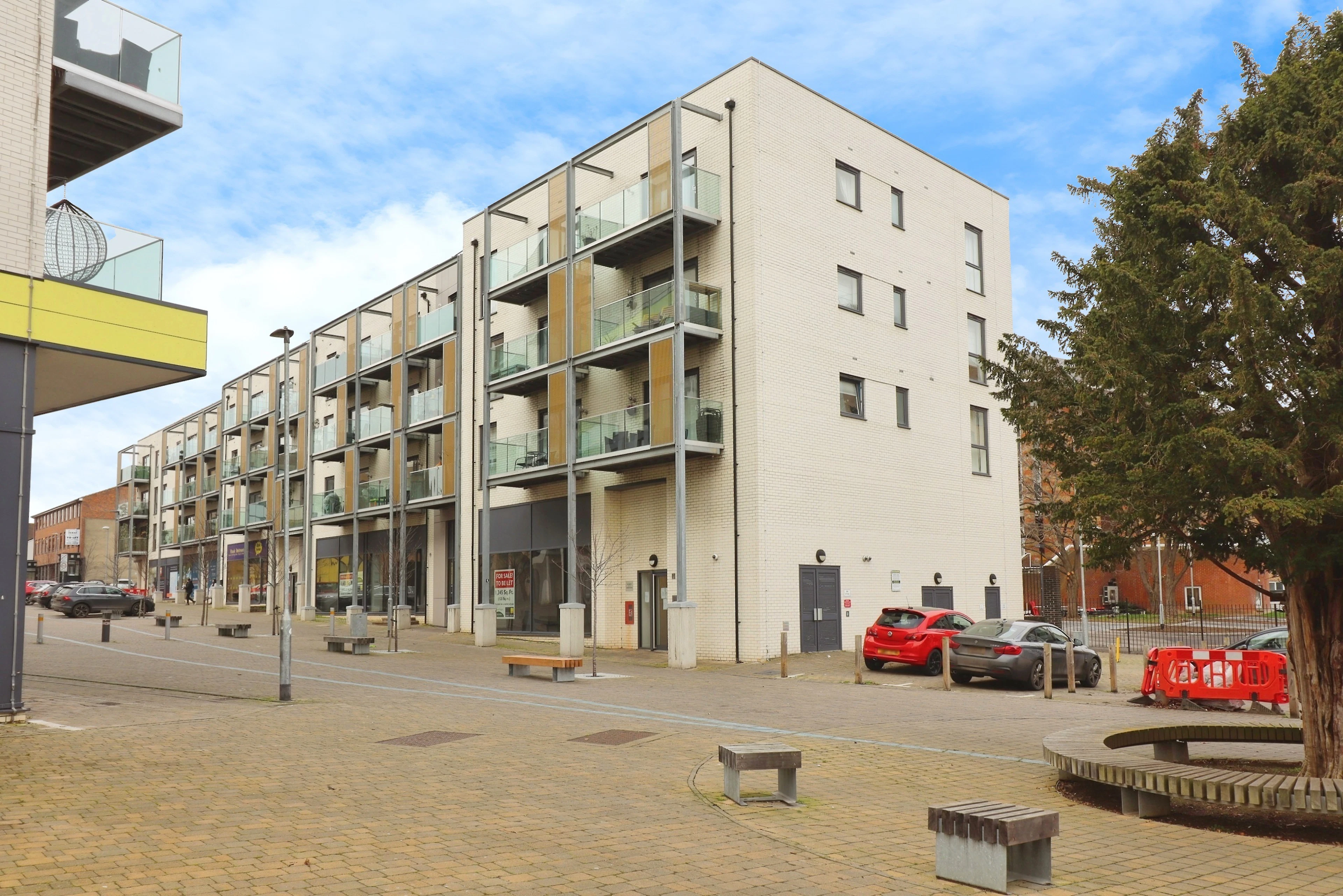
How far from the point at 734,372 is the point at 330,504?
26.8 metres

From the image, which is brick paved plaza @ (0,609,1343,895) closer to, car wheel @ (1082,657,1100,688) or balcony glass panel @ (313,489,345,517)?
car wheel @ (1082,657,1100,688)

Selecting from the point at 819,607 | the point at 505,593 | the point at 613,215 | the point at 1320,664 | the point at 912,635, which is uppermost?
the point at 613,215

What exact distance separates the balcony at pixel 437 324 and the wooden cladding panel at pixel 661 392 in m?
14.9

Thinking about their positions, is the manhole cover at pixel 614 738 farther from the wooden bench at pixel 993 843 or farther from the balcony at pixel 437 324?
the balcony at pixel 437 324

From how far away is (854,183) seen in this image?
101 feet

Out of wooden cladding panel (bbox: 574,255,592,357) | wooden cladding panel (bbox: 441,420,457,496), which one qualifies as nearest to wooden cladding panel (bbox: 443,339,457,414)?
wooden cladding panel (bbox: 441,420,457,496)

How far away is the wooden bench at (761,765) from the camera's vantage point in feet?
27.9

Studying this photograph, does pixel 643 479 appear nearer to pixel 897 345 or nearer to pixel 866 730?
pixel 897 345


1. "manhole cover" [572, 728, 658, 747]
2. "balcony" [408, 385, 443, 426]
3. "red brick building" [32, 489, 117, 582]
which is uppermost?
"balcony" [408, 385, 443, 426]

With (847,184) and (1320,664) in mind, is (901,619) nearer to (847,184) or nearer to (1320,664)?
(847,184)

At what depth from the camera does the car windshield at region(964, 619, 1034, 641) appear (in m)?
20.5

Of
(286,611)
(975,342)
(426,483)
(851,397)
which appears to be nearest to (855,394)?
(851,397)

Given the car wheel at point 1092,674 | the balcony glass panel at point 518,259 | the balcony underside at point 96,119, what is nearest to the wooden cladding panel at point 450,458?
the balcony glass panel at point 518,259

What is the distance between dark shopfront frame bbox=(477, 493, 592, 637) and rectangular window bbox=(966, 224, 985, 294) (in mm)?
14501
